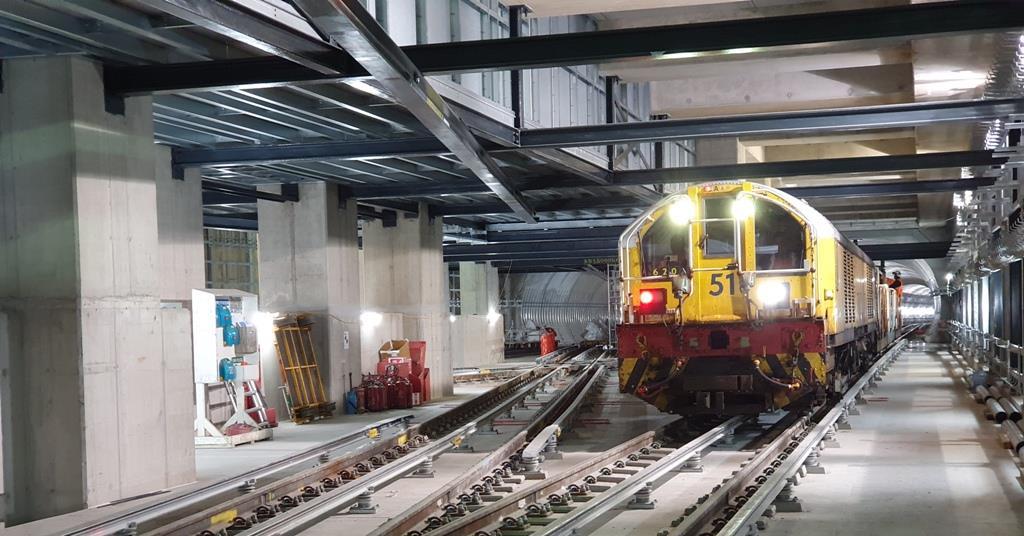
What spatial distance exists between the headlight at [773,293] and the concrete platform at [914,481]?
194cm

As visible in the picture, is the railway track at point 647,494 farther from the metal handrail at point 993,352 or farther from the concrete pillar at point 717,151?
the concrete pillar at point 717,151

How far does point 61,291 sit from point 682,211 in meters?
7.93

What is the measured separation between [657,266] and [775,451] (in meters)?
3.41

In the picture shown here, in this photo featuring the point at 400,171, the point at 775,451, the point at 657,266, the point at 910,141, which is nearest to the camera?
the point at 775,451

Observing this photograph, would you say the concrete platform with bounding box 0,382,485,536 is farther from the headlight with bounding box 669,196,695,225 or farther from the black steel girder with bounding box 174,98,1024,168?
the headlight with bounding box 669,196,695,225

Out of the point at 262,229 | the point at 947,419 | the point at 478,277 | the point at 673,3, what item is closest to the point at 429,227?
the point at 262,229

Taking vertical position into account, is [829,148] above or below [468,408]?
above

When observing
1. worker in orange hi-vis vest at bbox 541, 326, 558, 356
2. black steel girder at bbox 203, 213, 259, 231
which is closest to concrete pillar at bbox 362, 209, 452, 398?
black steel girder at bbox 203, 213, 259, 231

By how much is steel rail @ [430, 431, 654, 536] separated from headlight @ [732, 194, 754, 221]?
11.3 feet

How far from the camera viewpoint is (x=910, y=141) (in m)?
28.7

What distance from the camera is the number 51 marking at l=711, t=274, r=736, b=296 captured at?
14688 millimetres

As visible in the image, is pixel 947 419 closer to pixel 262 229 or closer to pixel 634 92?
pixel 634 92

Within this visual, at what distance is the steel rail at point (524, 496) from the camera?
862cm

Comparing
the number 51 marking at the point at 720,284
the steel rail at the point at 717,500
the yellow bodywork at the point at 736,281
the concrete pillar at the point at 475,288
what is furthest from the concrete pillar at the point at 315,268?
the concrete pillar at the point at 475,288
